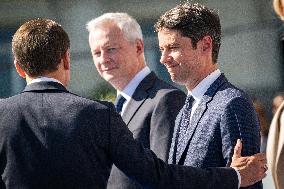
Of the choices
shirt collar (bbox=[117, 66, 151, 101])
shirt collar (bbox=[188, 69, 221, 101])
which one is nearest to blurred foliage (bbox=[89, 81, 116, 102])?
shirt collar (bbox=[117, 66, 151, 101])

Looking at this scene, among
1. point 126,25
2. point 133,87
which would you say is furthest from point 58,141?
point 126,25

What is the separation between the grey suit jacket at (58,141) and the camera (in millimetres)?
3344

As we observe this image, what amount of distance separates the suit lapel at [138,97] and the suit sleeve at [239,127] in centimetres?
104

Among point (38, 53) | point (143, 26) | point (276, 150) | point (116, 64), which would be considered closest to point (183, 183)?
point (38, 53)

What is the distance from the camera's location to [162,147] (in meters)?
4.33

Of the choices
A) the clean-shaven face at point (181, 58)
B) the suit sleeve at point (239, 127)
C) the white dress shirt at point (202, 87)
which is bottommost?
the suit sleeve at point (239, 127)

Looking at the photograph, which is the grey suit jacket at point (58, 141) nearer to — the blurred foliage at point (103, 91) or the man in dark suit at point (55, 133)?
the man in dark suit at point (55, 133)

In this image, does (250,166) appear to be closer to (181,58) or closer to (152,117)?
(181,58)

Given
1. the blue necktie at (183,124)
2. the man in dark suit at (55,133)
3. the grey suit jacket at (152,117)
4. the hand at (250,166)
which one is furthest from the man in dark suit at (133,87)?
the man in dark suit at (55,133)

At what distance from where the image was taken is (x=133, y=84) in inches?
194

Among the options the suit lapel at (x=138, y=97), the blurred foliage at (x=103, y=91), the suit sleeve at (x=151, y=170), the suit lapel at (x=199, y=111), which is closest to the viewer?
the suit sleeve at (x=151, y=170)

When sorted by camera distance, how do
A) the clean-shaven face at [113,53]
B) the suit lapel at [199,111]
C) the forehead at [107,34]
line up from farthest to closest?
the forehead at [107,34], the clean-shaven face at [113,53], the suit lapel at [199,111]

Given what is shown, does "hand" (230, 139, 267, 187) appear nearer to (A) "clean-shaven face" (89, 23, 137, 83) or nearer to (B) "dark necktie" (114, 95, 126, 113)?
(B) "dark necktie" (114, 95, 126, 113)

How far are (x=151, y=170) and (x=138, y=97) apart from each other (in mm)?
1253
